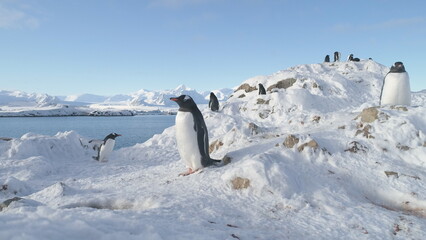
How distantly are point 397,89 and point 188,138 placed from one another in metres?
7.76

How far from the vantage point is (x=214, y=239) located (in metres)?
3.61

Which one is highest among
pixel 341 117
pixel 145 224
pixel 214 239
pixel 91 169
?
pixel 341 117

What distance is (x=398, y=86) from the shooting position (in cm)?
1064

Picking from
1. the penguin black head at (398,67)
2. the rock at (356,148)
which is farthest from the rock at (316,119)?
the rock at (356,148)

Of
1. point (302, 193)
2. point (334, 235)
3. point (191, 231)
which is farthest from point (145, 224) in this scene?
point (302, 193)

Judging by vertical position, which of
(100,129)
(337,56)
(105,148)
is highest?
(337,56)

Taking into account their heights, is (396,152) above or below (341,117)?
below

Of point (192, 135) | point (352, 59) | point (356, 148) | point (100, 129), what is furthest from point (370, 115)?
point (100, 129)

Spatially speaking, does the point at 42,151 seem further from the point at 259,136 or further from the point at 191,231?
the point at 191,231

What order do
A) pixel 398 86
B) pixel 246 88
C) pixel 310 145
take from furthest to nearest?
1. pixel 246 88
2. pixel 398 86
3. pixel 310 145

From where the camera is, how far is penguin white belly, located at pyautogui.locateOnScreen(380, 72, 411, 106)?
34.9ft

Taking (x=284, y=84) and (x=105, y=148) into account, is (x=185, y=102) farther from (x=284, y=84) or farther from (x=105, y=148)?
(x=284, y=84)

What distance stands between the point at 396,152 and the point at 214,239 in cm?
647

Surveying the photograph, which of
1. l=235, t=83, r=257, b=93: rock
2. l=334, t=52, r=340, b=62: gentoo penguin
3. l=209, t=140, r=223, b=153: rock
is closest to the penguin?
l=209, t=140, r=223, b=153: rock
